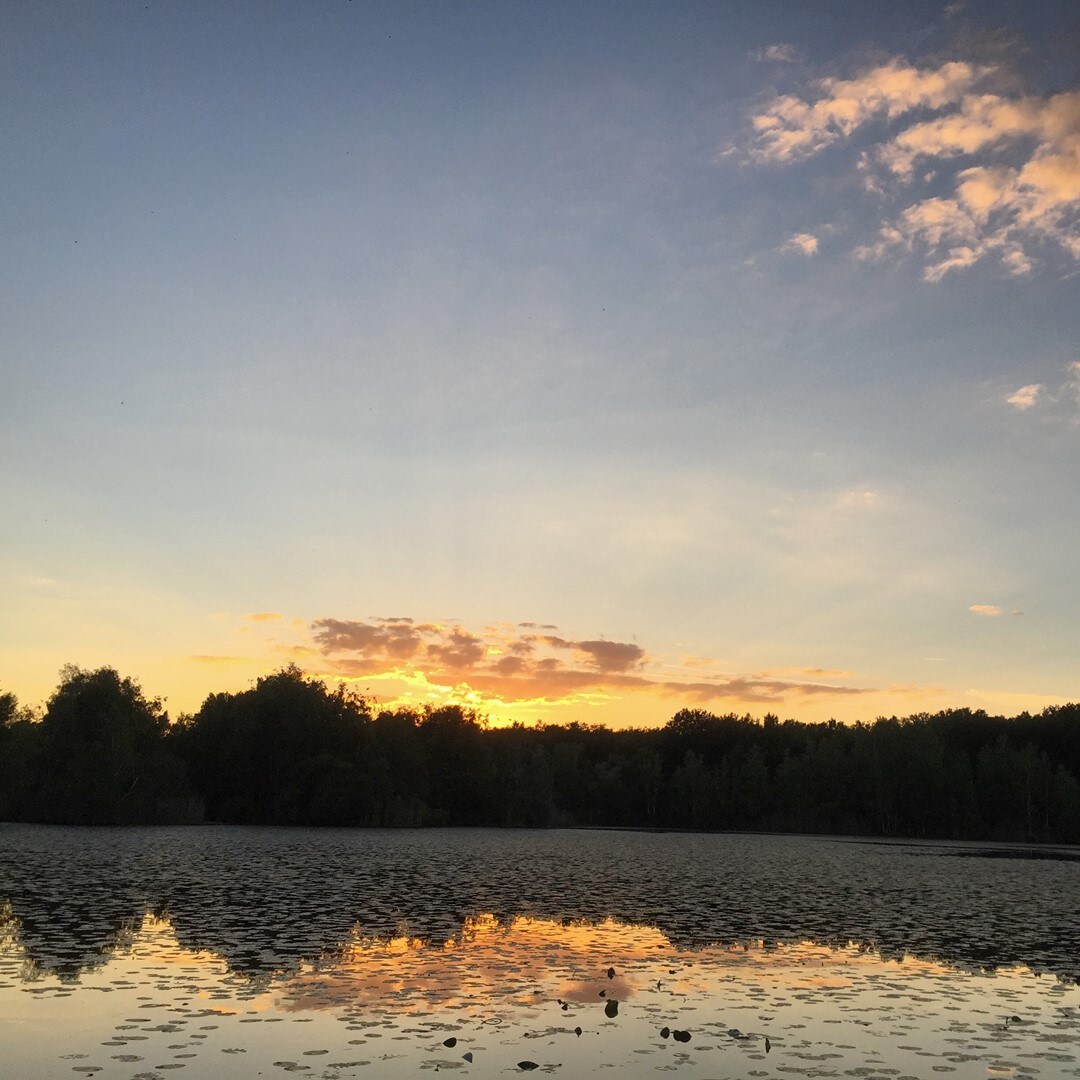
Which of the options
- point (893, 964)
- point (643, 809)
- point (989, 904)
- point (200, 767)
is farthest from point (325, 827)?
point (893, 964)

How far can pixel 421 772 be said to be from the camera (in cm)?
11638

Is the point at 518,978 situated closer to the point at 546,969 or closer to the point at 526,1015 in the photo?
the point at 546,969

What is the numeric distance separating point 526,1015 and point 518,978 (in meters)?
3.07

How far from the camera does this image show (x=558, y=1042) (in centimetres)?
1322

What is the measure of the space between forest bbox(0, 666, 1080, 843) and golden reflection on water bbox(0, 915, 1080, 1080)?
7540cm

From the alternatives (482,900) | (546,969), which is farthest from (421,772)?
(546,969)

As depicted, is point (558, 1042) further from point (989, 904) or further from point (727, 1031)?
point (989, 904)

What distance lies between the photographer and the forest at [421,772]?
90.2 meters

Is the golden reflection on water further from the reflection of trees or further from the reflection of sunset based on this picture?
the reflection of trees

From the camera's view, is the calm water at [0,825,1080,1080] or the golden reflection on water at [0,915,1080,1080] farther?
the calm water at [0,825,1080,1080]

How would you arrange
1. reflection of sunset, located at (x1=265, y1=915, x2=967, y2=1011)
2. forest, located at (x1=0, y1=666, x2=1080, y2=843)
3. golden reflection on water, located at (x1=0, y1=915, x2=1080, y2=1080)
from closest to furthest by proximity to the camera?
golden reflection on water, located at (x1=0, y1=915, x2=1080, y2=1080), reflection of sunset, located at (x1=265, y1=915, x2=967, y2=1011), forest, located at (x1=0, y1=666, x2=1080, y2=843)

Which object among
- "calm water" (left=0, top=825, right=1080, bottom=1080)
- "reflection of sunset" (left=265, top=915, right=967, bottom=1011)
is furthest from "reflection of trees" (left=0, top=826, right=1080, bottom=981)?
"reflection of sunset" (left=265, top=915, right=967, bottom=1011)

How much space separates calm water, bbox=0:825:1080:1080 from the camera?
1238 centimetres

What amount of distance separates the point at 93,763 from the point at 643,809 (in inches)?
3386
